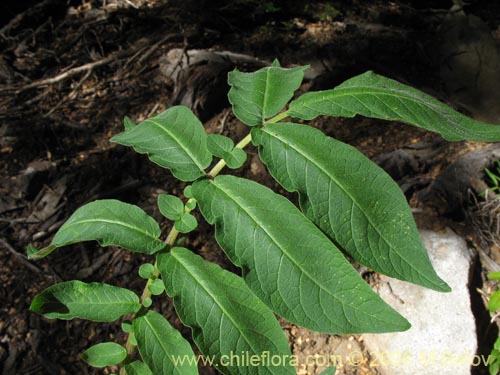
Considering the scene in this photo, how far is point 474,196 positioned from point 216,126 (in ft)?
6.41

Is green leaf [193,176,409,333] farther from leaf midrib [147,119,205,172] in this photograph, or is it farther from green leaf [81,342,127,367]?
green leaf [81,342,127,367]

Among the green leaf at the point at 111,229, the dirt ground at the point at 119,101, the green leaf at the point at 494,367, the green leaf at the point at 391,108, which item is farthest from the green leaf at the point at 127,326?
the green leaf at the point at 494,367

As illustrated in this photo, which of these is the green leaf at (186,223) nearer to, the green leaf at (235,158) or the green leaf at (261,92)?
the green leaf at (235,158)

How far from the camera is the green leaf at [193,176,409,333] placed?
2.92ft

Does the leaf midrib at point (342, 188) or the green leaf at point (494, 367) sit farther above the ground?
the leaf midrib at point (342, 188)

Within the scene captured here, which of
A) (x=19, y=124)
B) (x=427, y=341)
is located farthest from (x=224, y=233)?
(x=19, y=124)

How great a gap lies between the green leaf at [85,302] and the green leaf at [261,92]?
0.59 metres

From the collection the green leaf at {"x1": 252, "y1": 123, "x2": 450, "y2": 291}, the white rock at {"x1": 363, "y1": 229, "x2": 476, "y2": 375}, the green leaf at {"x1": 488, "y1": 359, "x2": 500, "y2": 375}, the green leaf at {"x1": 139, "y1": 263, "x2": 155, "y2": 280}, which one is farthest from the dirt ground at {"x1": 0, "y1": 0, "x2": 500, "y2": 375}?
the green leaf at {"x1": 252, "y1": 123, "x2": 450, "y2": 291}

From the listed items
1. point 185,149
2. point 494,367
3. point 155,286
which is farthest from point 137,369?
point 494,367

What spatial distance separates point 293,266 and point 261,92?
54 centimetres

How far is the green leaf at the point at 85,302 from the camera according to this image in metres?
1.13

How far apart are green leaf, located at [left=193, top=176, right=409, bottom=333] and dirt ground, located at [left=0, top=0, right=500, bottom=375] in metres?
1.66

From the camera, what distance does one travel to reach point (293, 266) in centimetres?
96

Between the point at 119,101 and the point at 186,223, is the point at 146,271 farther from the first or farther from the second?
the point at 119,101
